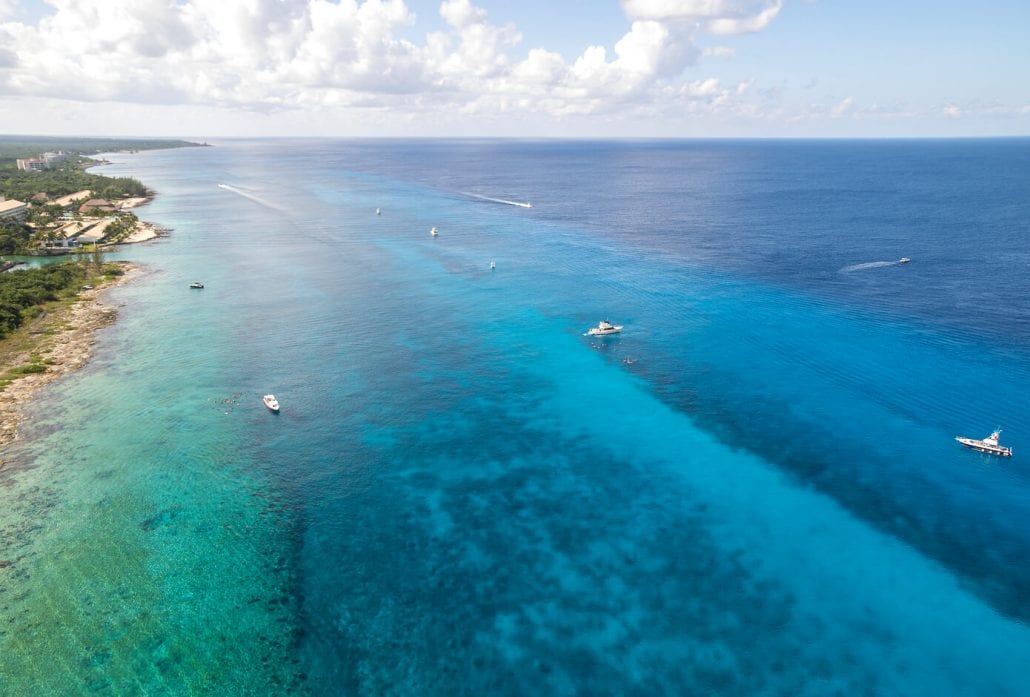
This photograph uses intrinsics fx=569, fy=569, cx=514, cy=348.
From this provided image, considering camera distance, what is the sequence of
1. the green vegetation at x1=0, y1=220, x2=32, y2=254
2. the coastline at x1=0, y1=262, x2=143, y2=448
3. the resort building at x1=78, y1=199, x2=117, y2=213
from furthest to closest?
the resort building at x1=78, y1=199, x2=117, y2=213
the green vegetation at x1=0, y1=220, x2=32, y2=254
the coastline at x1=0, y1=262, x2=143, y2=448

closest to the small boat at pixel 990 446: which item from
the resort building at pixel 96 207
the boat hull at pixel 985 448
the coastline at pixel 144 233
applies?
the boat hull at pixel 985 448

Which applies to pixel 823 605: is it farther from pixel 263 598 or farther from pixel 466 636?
pixel 263 598

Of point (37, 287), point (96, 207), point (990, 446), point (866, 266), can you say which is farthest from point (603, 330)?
point (96, 207)

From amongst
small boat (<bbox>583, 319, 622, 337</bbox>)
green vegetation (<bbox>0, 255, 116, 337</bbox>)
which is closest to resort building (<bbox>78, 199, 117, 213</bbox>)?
green vegetation (<bbox>0, 255, 116, 337</bbox>)

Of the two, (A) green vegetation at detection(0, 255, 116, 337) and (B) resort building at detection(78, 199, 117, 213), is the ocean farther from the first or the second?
(B) resort building at detection(78, 199, 117, 213)

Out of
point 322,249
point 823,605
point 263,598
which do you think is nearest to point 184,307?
point 322,249

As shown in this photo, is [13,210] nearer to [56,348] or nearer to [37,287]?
[37,287]
